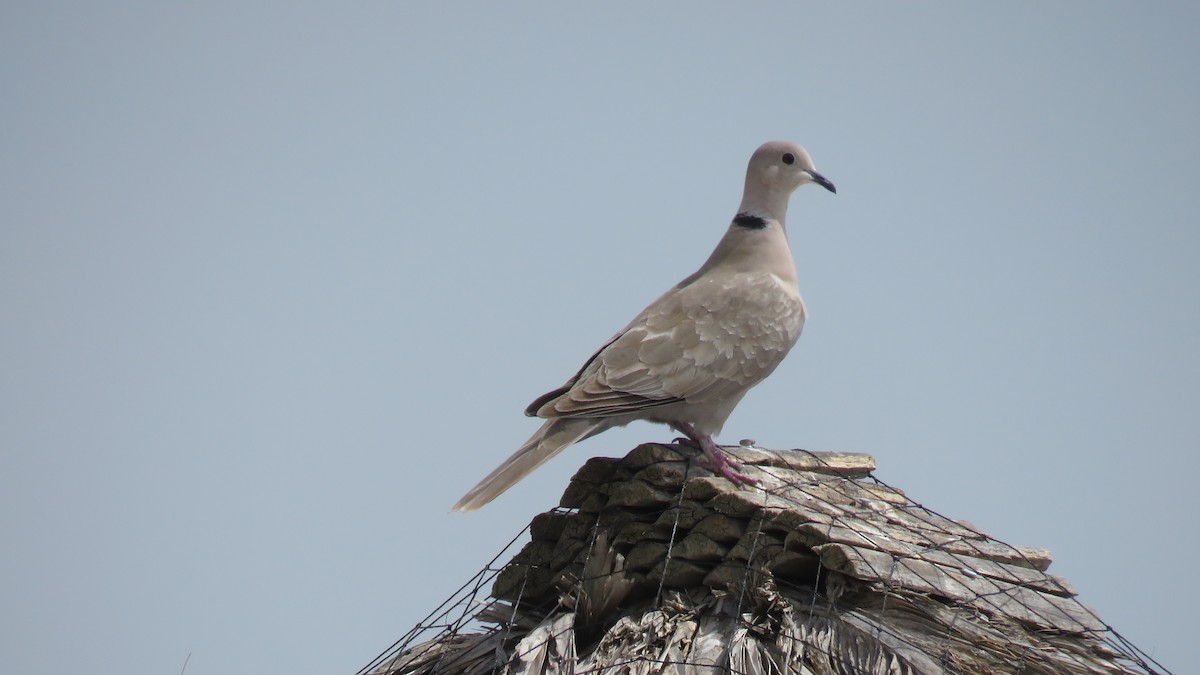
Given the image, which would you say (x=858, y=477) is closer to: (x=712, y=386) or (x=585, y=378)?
(x=712, y=386)

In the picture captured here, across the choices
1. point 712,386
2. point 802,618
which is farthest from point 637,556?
point 712,386

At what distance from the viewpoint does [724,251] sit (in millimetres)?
7031

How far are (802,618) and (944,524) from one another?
53.1 inches

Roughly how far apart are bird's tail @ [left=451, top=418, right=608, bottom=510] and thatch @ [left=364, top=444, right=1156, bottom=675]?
18cm

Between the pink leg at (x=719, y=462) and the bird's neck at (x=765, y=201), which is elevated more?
the bird's neck at (x=765, y=201)

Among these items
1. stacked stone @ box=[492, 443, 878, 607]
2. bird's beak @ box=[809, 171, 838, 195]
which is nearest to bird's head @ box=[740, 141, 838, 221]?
bird's beak @ box=[809, 171, 838, 195]

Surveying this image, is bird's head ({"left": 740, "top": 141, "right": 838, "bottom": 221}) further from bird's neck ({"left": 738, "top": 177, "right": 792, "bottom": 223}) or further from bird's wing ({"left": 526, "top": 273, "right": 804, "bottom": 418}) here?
bird's wing ({"left": 526, "top": 273, "right": 804, "bottom": 418})

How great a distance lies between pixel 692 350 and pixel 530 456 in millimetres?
984

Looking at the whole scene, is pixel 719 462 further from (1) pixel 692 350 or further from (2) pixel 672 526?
(1) pixel 692 350

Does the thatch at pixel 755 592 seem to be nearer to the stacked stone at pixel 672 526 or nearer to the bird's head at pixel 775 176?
the stacked stone at pixel 672 526

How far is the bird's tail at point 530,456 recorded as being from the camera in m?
5.58

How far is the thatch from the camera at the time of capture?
4836 millimetres

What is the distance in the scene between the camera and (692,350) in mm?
6203

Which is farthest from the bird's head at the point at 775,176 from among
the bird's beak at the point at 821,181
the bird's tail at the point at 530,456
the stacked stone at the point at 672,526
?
the bird's tail at the point at 530,456
